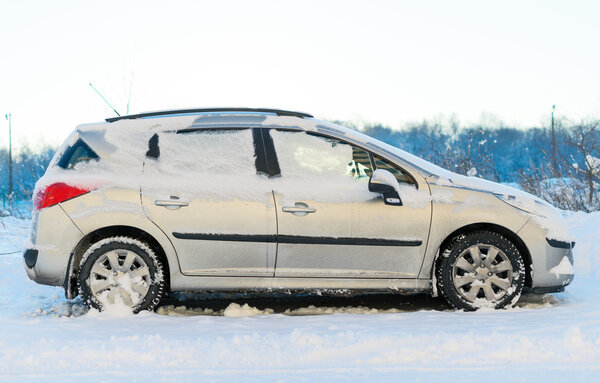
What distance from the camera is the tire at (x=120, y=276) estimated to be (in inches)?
216

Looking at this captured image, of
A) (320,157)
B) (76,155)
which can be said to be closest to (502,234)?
(320,157)

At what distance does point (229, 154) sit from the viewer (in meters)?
5.69

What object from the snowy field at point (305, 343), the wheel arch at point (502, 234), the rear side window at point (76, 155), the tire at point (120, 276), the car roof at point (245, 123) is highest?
the car roof at point (245, 123)

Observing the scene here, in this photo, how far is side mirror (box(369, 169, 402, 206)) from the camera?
5.41m

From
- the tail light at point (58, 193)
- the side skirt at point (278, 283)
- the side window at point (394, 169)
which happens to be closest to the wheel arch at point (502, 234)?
the side skirt at point (278, 283)

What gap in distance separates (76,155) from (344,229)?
2.50m

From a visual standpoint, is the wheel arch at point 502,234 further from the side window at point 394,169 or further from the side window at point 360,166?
the side window at point 360,166

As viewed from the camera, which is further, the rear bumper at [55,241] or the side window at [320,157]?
the side window at [320,157]

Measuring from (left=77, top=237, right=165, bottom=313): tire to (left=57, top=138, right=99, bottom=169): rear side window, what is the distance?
30.6 inches

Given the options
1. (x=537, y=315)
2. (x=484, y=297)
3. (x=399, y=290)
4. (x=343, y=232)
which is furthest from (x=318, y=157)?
(x=537, y=315)

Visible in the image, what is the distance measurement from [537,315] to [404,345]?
5.43 feet

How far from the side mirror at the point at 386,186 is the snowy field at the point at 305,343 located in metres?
1.00

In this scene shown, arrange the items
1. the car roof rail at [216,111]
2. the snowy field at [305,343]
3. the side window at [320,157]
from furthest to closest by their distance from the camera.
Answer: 1. the car roof rail at [216,111]
2. the side window at [320,157]
3. the snowy field at [305,343]

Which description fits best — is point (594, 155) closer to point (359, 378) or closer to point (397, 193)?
point (397, 193)
